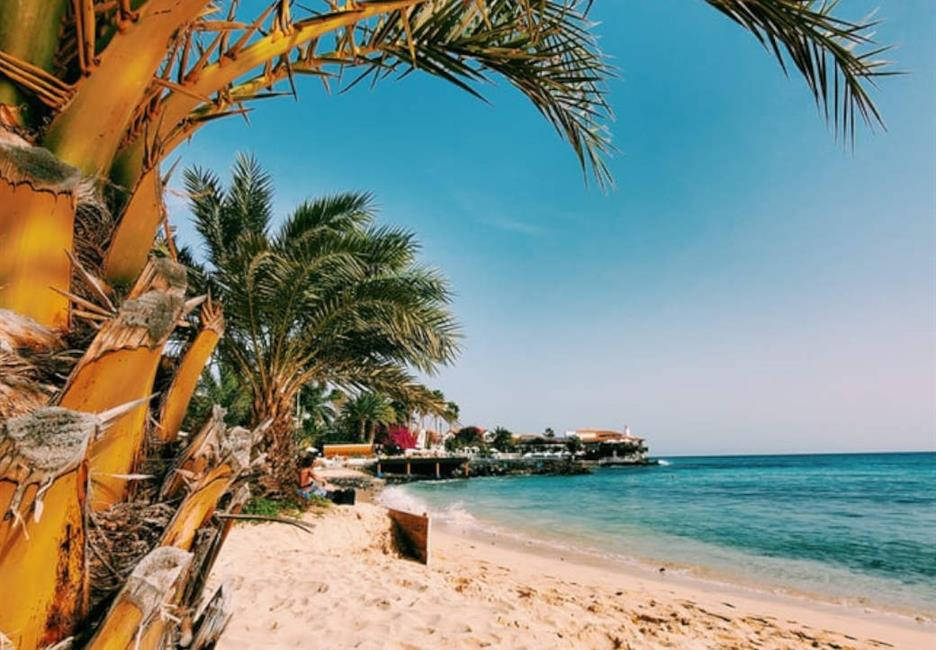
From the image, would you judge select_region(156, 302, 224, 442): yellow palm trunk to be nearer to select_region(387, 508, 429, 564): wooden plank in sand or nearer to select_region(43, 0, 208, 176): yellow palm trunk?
select_region(43, 0, 208, 176): yellow palm trunk

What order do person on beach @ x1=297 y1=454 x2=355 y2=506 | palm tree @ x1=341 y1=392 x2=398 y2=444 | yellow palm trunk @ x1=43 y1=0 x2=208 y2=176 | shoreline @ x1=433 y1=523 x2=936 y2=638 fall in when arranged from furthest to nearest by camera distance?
palm tree @ x1=341 y1=392 x2=398 y2=444
person on beach @ x1=297 y1=454 x2=355 y2=506
shoreline @ x1=433 y1=523 x2=936 y2=638
yellow palm trunk @ x1=43 y1=0 x2=208 y2=176

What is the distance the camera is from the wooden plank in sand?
872 centimetres

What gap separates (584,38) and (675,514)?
20.5m

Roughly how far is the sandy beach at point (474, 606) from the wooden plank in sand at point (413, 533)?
0.21 meters

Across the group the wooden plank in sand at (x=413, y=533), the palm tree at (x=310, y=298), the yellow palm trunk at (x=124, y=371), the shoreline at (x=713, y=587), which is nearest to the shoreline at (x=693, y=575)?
the shoreline at (x=713, y=587)

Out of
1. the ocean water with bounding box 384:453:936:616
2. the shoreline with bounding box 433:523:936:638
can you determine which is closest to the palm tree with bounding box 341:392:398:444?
the ocean water with bounding box 384:453:936:616

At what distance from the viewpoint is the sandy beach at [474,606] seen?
3748 millimetres

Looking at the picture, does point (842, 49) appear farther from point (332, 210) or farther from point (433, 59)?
point (332, 210)

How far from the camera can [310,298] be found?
803 cm

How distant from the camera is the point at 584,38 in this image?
245cm

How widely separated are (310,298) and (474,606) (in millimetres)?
5202

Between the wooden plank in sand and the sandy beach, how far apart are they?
0.21m

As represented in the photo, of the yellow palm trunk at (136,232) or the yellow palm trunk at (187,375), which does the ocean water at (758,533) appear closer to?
the yellow palm trunk at (187,375)

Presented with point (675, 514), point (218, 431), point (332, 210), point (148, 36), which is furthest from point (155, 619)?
point (675, 514)
